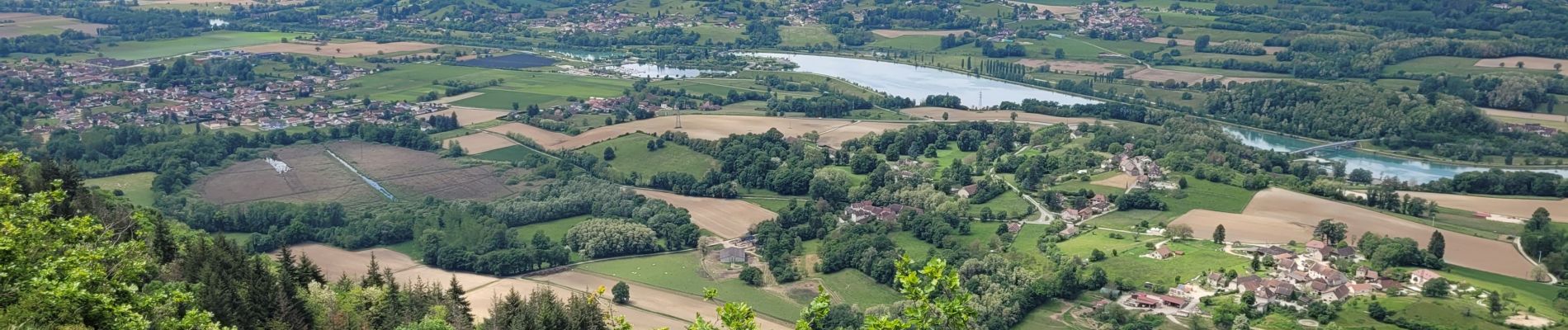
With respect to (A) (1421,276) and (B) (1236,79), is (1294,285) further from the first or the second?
(B) (1236,79)

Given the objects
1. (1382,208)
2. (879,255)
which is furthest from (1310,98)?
(879,255)

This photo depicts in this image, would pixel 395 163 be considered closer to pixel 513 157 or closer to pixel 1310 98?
pixel 513 157

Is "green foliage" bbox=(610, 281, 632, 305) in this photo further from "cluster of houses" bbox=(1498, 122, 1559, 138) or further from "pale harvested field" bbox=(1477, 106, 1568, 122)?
"pale harvested field" bbox=(1477, 106, 1568, 122)

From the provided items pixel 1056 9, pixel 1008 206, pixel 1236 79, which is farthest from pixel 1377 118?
pixel 1056 9

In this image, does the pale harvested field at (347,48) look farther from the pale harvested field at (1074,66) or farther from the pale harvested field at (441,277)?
the pale harvested field at (441,277)

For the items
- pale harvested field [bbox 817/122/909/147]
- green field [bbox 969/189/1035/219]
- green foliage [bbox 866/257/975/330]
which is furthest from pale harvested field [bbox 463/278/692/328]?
pale harvested field [bbox 817/122/909/147]
